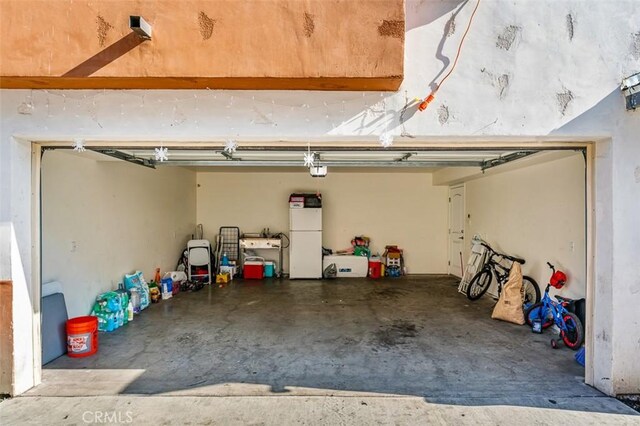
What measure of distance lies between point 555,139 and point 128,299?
207 inches

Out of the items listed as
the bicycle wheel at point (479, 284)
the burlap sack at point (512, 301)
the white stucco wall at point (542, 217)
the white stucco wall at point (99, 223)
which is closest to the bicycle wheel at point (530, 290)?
the white stucco wall at point (542, 217)

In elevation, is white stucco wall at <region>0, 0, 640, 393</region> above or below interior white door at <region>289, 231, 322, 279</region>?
above

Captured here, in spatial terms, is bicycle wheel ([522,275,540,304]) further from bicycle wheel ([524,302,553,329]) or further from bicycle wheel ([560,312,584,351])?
bicycle wheel ([560,312,584,351])

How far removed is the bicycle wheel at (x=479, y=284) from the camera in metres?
5.49

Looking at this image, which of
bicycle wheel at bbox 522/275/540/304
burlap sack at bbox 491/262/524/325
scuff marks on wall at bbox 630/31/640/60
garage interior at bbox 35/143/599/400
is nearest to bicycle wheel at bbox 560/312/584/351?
garage interior at bbox 35/143/599/400

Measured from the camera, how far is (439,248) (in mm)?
8031

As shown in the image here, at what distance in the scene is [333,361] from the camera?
330cm

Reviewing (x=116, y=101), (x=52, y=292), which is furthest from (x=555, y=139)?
(x=52, y=292)

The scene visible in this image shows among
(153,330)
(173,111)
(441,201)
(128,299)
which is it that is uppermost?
(173,111)

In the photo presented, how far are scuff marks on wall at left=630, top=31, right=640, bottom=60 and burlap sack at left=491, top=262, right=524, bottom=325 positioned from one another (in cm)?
277

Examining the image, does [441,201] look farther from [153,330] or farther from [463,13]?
[153,330]

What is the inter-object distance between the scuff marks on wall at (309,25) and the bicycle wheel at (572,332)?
3867 millimetres

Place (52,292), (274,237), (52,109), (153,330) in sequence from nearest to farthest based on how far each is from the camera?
(52,109) < (52,292) < (153,330) < (274,237)

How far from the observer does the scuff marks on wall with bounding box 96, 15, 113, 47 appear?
2.32 meters
